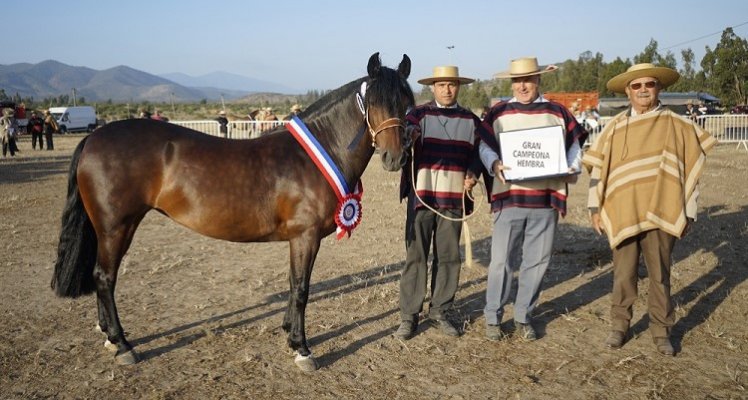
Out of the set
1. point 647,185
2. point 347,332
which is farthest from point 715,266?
point 347,332

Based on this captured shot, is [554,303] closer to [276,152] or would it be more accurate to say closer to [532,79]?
[532,79]

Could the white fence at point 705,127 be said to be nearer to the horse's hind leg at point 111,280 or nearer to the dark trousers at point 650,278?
the horse's hind leg at point 111,280

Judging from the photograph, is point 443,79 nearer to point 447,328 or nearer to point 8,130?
point 447,328

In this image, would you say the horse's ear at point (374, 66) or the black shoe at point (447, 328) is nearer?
the horse's ear at point (374, 66)

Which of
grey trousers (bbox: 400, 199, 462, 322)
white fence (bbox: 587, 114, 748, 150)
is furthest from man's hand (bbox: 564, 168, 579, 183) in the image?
white fence (bbox: 587, 114, 748, 150)

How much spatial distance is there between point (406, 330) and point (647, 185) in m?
2.36

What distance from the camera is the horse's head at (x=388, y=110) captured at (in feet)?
12.8

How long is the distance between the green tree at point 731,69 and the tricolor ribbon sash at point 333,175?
44.8 meters

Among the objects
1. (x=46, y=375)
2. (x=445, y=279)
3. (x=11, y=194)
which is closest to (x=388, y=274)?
(x=445, y=279)

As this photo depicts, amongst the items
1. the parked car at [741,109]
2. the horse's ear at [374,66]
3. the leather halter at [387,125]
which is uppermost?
the parked car at [741,109]

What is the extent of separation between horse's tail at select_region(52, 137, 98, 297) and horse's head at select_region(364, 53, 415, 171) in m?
2.48

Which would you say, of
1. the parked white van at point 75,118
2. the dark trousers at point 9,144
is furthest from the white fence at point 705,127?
the parked white van at point 75,118

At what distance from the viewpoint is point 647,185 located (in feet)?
14.0

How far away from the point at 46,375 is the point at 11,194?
10.1 meters
